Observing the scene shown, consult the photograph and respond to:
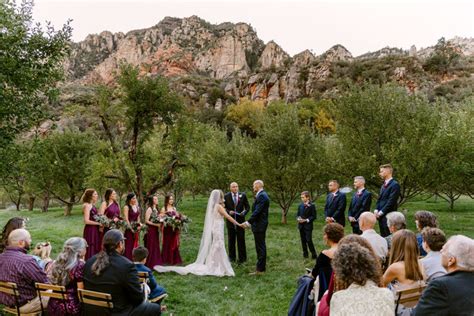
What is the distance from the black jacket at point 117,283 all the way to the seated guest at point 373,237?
11.8 feet

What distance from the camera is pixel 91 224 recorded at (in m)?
9.40

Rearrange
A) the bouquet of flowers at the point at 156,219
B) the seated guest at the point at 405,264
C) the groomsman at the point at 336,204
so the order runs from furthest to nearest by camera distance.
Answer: the bouquet of flowers at the point at 156,219
the groomsman at the point at 336,204
the seated guest at the point at 405,264

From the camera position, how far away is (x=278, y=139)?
73.4 ft

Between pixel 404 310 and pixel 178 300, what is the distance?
5043 millimetres

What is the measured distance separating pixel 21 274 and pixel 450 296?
5.32 metres

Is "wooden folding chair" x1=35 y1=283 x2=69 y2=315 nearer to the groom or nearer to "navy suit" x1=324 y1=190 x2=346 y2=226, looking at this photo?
the groom

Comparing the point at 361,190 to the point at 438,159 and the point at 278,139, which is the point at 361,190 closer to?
the point at 438,159

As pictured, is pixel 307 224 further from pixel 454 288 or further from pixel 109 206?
pixel 454 288

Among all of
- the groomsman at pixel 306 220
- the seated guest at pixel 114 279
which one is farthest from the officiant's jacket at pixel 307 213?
the seated guest at pixel 114 279

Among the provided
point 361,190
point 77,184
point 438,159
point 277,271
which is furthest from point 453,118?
point 77,184

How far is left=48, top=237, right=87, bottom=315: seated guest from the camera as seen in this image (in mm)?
4984

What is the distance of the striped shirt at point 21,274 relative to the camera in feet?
16.9

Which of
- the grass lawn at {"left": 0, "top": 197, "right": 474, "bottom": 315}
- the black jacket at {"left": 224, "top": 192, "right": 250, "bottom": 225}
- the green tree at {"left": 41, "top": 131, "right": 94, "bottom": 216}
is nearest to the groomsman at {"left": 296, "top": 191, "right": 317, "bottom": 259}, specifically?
the grass lawn at {"left": 0, "top": 197, "right": 474, "bottom": 315}

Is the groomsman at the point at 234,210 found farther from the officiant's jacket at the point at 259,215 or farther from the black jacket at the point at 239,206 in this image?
the officiant's jacket at the point at 259,215
